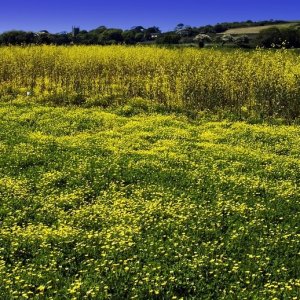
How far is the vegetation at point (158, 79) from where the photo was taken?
914 inches

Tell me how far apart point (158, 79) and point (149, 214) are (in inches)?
681

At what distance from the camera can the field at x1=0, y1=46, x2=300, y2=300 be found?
8336 millimetres

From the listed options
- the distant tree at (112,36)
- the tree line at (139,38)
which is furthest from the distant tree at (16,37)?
the distant tree at (112,36)

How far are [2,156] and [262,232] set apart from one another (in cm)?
916

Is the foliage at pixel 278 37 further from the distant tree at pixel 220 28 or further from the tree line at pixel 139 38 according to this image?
the distant tree at pixel 220 28

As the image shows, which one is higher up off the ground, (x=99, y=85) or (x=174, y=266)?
(x=99, y=85)

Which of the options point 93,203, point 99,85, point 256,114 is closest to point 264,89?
point 256,114

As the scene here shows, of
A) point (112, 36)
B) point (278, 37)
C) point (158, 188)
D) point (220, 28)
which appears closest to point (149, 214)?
point (158, 188)

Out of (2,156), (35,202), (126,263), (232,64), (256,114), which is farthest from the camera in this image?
(232,64)

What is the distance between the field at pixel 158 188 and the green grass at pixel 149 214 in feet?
0.11

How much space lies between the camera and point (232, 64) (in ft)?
87.4

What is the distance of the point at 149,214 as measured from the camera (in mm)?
10930

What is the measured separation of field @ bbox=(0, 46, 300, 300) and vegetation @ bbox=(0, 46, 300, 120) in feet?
0.41

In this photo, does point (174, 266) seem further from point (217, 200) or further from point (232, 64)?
point (232, 64)
